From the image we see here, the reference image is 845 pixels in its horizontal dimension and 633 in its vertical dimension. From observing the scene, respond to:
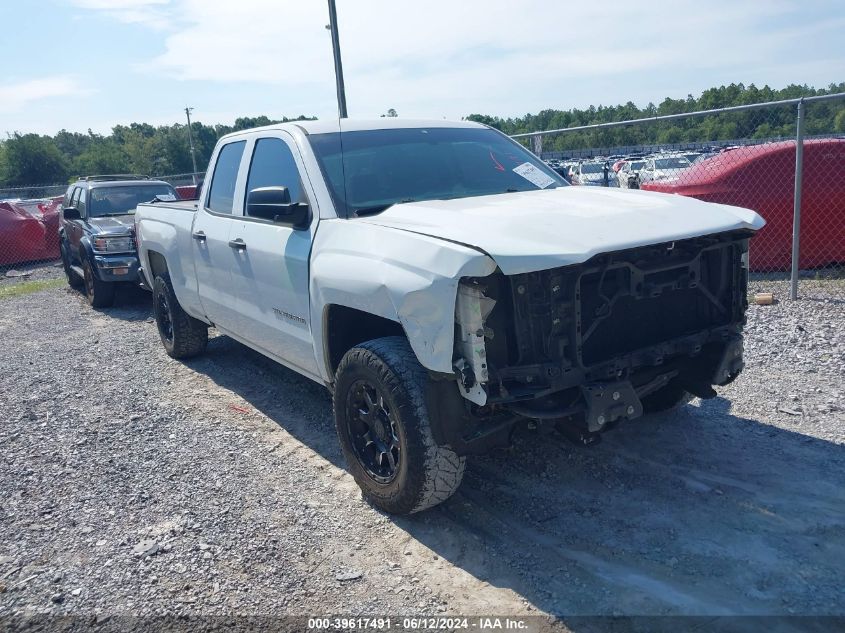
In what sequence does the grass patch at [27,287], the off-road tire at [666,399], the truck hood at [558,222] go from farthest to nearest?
the grass patch at [27,287] → the off-road tire at [666,399] → the truck hood at [558,222]

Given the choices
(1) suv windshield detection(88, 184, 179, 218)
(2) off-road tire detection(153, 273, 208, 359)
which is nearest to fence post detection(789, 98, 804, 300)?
(2) off-road tire detection(153, 273, 208, 359)

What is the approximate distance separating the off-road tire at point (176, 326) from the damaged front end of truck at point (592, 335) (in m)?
4.23

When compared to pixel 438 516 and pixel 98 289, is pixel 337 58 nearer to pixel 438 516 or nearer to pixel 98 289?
pixel 98 289

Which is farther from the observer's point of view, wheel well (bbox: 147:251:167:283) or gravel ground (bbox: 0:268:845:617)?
wheel well (bbox: 147:251:167:283)

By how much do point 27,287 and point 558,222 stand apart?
43.7 ft

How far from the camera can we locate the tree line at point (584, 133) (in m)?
8.22

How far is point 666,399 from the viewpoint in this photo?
15.1 ft

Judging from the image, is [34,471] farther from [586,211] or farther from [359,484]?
[586,211]

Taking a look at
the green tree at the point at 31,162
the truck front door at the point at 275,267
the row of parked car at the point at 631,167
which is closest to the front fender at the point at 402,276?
the truck front door at the point at 275,267

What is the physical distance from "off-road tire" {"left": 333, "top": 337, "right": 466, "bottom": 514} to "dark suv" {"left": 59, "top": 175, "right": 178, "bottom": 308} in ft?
24.8

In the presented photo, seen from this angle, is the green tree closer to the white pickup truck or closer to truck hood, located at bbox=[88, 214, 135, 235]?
truck hood, located at bbox=[88, 214, 135, 235]

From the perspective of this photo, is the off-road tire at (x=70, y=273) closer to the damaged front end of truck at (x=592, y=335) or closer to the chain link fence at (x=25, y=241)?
the chain link fence at (x=25, y=241)

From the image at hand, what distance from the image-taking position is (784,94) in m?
13.9

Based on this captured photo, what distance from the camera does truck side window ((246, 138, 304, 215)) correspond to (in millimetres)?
4377
